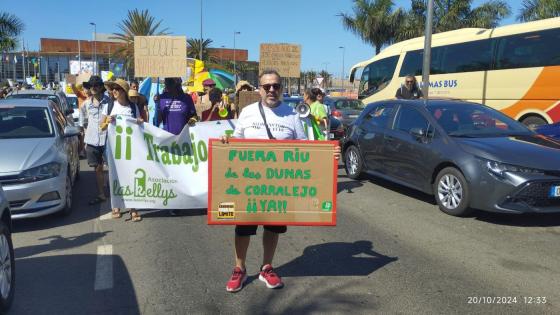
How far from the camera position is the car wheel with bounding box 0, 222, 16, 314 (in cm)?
356

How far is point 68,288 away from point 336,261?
2424 mm

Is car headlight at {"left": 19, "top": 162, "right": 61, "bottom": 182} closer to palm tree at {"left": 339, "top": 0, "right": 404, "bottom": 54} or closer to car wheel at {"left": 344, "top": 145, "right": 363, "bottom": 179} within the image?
car wheel at {"left": 344, "top": 145, "right": 363, "bottom": 179}

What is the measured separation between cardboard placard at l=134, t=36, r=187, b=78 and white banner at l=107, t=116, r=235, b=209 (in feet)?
7.27

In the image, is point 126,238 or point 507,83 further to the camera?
point 507,83

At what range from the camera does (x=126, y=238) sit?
5.62 m

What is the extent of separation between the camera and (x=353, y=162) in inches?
367

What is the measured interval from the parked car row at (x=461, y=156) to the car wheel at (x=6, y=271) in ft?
16.8

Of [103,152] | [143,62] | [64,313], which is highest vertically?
[143,62]

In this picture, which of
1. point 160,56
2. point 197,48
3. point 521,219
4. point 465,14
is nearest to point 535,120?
point 521,219

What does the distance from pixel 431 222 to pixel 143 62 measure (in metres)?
5.28

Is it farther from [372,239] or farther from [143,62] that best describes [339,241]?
[143,62]

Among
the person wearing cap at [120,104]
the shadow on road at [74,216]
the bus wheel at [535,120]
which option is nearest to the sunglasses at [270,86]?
the person wearing cap at [120,104]

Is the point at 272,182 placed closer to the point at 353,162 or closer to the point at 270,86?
the point at 270,86

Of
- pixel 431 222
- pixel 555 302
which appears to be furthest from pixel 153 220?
pixel 555 302
